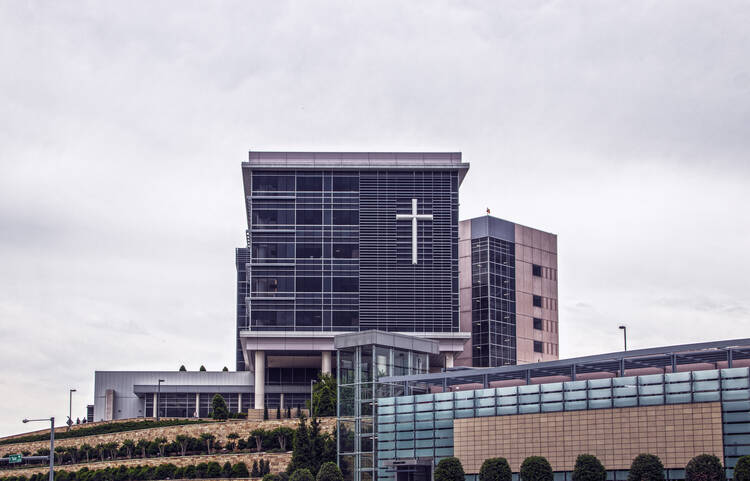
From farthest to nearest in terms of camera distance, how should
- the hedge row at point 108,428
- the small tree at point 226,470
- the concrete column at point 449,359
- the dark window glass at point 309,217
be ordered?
the dark window glass at point 309,217 → the concrete column at point 449,359 → the hedge row at point 108,428 → the small tree at point 226,470

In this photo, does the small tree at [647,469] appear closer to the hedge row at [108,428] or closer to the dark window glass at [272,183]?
the hedge row at [108,428]

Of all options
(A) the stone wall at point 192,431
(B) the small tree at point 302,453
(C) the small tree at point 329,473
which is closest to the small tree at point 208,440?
(A) the stone wall at point 192,431

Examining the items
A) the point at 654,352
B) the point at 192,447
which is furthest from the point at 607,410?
the point at 192,447

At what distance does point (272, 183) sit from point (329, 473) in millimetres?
53002

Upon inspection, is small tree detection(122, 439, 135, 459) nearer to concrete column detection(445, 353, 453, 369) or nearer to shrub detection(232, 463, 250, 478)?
shrub detection(232, 463, 250, 478)

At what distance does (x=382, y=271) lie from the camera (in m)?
124

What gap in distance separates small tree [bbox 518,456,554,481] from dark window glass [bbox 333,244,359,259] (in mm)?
57725

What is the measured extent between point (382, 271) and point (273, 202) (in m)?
15.1

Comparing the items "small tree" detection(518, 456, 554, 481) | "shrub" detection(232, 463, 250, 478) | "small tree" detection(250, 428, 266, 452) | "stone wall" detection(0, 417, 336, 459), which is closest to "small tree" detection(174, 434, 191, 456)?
"stone wall" detection(0, 417, 336, 459)

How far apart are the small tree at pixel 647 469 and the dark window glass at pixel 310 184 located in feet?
224

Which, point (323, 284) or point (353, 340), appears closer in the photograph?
point (353, 340)

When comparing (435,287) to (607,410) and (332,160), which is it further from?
(607,410)

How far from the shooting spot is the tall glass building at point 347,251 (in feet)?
402

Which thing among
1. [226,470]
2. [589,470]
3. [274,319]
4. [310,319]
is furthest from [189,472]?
[589,470]
